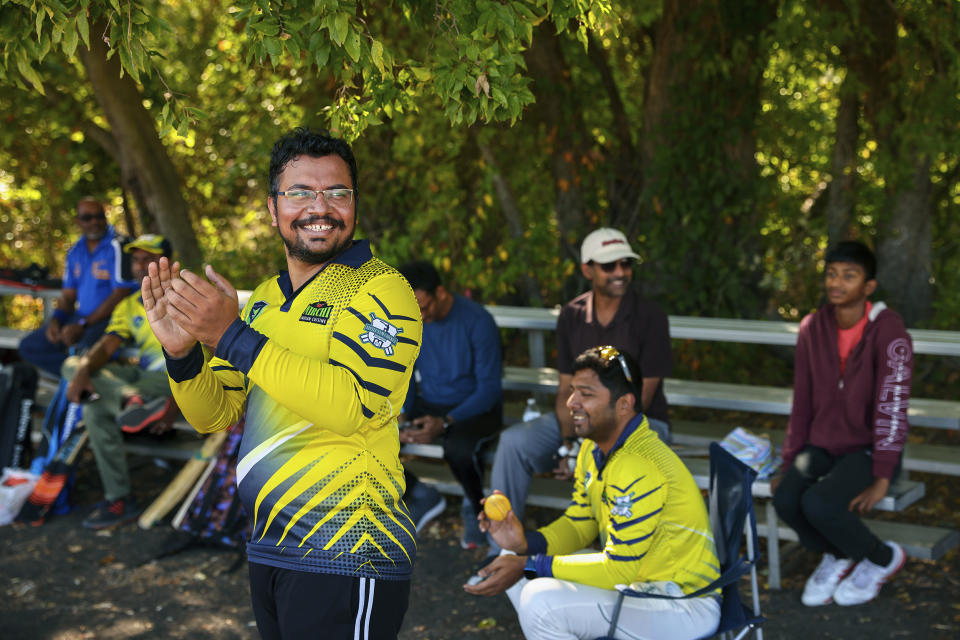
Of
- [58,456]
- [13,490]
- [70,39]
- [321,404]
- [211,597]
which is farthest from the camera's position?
[58,456]

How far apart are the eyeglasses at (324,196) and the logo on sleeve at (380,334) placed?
0.31m

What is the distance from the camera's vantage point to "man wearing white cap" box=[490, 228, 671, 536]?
17.8 feet

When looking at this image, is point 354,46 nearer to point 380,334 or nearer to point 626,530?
point 380,334

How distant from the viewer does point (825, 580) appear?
4.85 m

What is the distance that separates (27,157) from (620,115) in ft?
20.2

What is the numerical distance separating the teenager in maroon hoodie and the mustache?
10.5 ft

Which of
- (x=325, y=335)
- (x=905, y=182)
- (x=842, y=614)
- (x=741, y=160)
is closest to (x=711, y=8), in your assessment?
(x=741, y=160)

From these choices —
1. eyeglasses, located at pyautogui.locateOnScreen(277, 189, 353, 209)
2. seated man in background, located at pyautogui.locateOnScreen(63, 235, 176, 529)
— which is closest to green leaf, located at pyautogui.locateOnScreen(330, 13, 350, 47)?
eyeglasses, located at pyautogui.locateOnScreen(277, 189, 353, 209)

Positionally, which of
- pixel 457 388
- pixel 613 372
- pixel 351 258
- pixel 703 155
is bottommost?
pixel 457 388

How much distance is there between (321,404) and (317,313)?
0.29m

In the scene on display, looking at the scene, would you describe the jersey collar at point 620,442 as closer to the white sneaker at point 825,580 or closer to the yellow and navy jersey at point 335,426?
the yellow and navy jersey at point 335,426

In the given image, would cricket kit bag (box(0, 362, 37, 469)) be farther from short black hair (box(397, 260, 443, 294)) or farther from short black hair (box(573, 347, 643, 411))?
short black hair (box(573, 347, 643, 411))

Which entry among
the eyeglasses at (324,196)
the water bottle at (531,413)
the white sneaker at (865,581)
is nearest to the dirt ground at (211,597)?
the white sneaker at (865,581)

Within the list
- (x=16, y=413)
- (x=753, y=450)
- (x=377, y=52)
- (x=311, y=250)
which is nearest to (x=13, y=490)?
(x=16, y=413)
